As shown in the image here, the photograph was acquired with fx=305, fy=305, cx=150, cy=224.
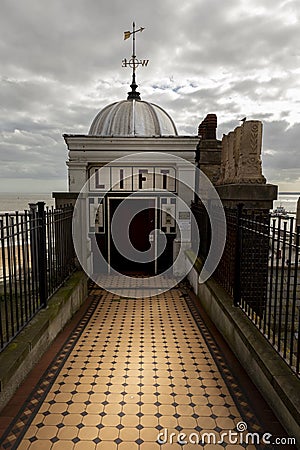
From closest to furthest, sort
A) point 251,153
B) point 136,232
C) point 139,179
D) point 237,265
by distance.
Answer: point 237,265
point 251,153
point 139,179
point 136,232

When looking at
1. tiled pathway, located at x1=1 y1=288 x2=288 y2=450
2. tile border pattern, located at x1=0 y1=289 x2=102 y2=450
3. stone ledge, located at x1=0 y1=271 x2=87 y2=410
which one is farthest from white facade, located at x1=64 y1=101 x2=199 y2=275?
tile border pattern, located at x1=0 y1=289 x2=102 y2=450

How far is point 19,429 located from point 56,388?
0.70 m

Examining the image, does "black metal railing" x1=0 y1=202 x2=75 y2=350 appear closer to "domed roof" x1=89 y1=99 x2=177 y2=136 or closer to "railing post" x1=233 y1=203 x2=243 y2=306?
"railing post" x1=233 y1=203 x2=243 y2=306

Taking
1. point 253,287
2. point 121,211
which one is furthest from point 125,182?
point 253,287

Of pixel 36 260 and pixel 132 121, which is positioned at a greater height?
pixel 132 121

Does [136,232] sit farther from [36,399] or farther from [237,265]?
[36,399]

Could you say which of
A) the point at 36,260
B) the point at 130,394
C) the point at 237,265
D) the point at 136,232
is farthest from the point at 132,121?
the point at 130,394

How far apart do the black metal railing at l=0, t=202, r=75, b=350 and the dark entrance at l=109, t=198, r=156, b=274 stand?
2.86 meters

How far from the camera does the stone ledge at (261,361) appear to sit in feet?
8.96

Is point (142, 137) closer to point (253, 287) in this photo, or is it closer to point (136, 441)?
point (253, 287)

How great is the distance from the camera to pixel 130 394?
137 inches

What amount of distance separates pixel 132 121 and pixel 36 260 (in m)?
6.31

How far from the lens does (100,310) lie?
6289 millimetres

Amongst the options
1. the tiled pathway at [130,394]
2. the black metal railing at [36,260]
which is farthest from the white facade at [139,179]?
the tiled pathway at [130,394]
